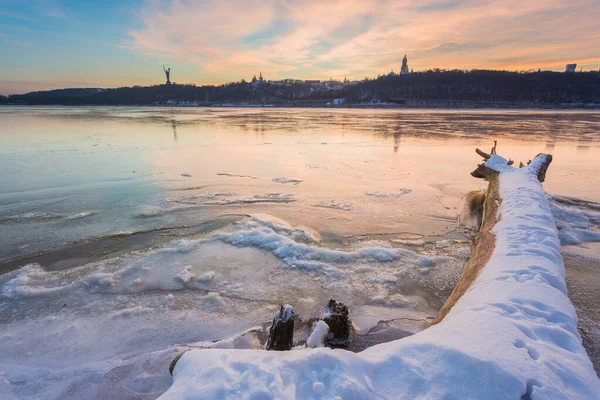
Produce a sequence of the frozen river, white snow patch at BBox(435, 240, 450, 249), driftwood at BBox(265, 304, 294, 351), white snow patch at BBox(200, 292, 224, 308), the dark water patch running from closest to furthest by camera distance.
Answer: driftwood at BBox(265, 304, 294, 351) → the frozen river → white snow patch at BBox(200, 292, 224, 308) → the dark water patch → white snow patch at BBox(435, 240, 450, 249)

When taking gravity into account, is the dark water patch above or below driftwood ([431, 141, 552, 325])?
below

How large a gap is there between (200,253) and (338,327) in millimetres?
2998

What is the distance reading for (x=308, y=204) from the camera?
774 cm

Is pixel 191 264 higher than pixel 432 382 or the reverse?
A: the reverse

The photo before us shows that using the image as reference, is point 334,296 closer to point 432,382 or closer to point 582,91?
point 432,382

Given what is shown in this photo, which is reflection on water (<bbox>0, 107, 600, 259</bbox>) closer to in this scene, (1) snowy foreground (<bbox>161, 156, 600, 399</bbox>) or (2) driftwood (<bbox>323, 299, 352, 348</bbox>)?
(2) driftwood (<bbox>323, 299, 352, 348</bbox>)

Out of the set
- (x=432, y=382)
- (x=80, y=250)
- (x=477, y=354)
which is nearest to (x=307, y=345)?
(x=432, y=382)

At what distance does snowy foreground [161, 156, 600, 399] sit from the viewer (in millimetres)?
1950

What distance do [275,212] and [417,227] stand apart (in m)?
3.15

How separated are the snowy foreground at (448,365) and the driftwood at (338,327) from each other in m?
0.69

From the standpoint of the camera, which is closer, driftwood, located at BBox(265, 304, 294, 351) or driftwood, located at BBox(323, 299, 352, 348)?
driftwood, located at BBox(265, 304, 294, 351)

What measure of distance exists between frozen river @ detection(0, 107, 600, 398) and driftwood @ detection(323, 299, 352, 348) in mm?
448

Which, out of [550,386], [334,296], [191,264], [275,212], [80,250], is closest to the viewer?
[550,386]

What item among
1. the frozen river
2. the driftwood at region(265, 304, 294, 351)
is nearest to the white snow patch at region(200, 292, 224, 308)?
the frozen river
